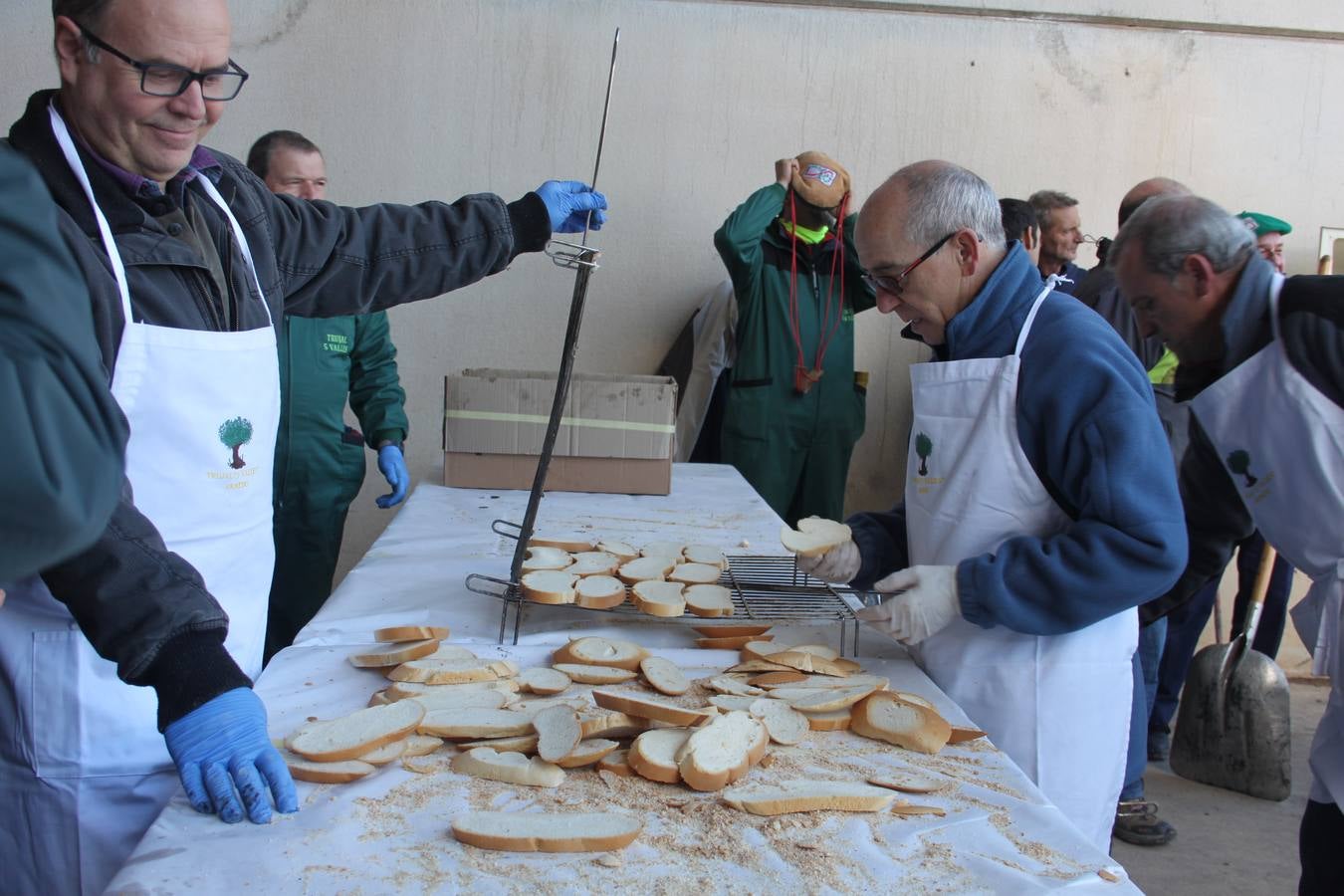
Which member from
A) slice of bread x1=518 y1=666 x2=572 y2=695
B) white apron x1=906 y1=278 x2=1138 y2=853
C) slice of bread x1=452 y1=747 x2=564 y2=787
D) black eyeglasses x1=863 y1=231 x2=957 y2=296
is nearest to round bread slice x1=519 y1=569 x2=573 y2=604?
slice of bread x1=518 y1=666 x2=572 y2=695

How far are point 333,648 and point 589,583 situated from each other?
1.56 ft

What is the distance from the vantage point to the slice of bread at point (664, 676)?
1624mm

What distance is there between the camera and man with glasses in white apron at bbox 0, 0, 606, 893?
1256 millimetres

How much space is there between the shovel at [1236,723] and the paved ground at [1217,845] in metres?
0.06

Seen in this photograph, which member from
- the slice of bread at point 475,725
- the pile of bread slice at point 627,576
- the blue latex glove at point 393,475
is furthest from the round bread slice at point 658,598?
the blue latex glove at point 393,475

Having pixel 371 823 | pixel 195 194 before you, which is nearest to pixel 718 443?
pixel 195 194

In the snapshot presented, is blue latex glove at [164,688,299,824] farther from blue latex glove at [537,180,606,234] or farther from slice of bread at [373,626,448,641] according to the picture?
blue latex glove at [537,180,606,234]

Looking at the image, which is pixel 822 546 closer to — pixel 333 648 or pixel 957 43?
pixel 333 648

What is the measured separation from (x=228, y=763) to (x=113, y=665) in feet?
1.11

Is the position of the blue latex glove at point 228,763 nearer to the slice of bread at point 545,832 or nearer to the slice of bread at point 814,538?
the slice of bread at point 545,832

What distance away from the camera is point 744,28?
4.82m

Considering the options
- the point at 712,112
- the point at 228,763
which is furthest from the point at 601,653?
the point at 712,112

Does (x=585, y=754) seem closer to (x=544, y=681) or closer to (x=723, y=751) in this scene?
(x=723, y=751)

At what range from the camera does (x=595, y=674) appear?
167 centimetres
